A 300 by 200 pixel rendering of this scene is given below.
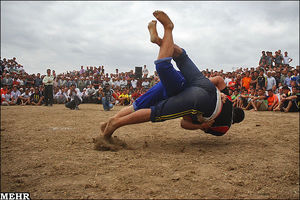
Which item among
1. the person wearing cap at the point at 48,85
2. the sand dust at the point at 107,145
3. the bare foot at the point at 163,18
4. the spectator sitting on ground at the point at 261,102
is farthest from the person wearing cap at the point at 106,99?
the bare foot at the point at 163,18

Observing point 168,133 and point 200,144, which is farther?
point 168,133

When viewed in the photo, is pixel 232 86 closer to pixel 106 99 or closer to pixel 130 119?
pixel 106 99

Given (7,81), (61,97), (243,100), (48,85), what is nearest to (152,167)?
(243,100)

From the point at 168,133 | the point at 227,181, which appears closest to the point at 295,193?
the point at 227,181

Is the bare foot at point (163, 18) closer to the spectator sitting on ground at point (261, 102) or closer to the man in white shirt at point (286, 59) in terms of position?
the spectator sitting on ground at point (261, 102)

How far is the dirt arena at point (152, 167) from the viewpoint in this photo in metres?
1.73

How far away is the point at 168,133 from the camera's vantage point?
4082 millimetres

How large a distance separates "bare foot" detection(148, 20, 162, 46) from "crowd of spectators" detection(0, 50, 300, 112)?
437 cm

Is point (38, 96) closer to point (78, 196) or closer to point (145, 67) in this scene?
point (145, 67)

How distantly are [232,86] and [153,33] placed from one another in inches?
352

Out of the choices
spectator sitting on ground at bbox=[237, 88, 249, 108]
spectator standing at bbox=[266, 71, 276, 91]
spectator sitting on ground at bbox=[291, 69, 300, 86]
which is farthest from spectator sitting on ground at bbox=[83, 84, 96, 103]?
spectator sitting on ground at bbox=[291, 69, 300, 86]

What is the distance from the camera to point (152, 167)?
7.29ft

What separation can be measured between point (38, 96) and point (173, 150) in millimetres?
12008

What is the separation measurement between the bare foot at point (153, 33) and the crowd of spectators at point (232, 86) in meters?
4.37
